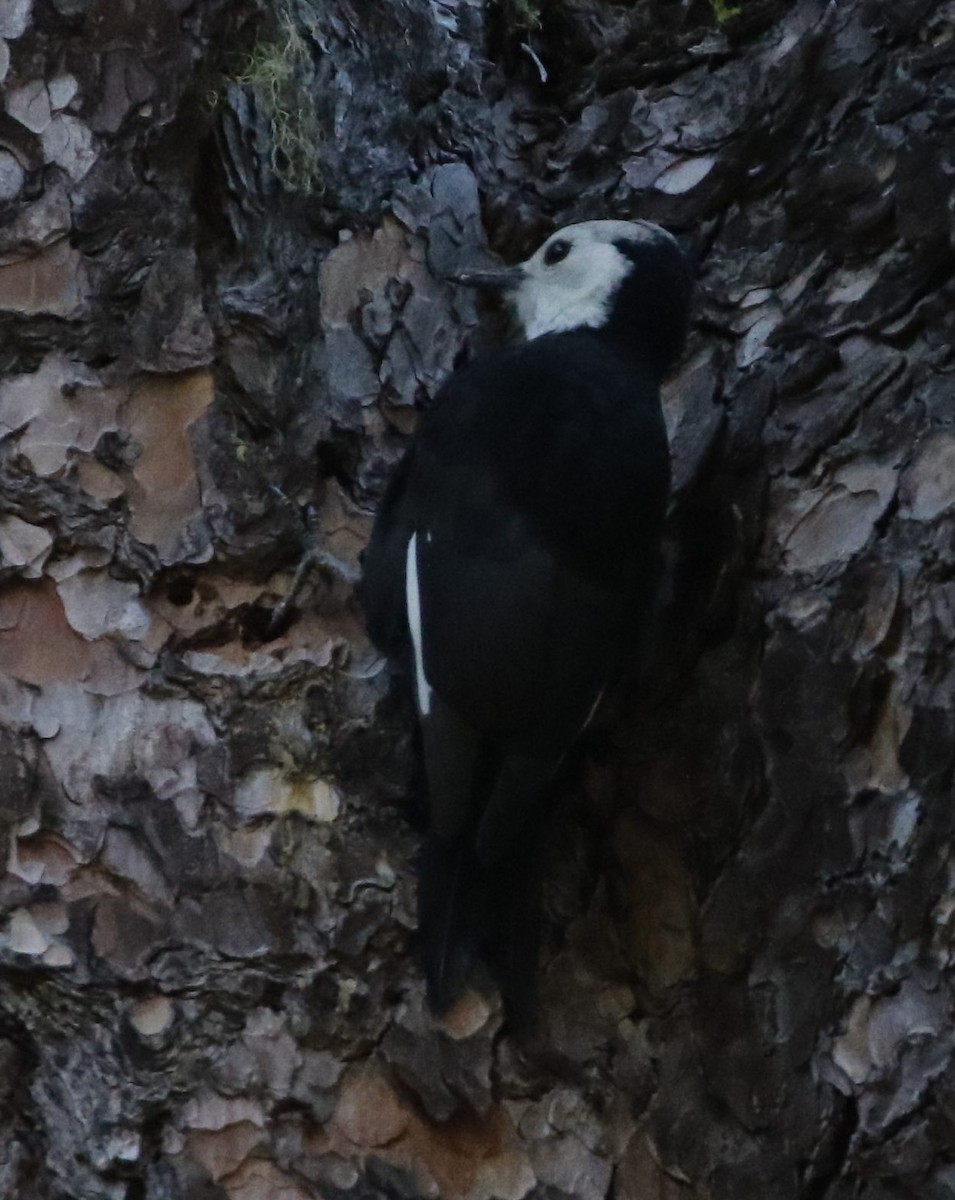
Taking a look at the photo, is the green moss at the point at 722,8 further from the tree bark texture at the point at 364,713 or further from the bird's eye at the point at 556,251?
the bird's eye at the point at 556,251

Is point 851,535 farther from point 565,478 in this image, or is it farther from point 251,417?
point 251,417

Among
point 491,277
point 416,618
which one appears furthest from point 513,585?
point 491,277

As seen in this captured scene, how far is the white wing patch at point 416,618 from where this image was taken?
1710 mm

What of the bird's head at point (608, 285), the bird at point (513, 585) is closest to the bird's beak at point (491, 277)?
the bird's head at point (608, 285)

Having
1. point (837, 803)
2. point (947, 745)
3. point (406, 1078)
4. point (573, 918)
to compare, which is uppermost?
point (947, 745)

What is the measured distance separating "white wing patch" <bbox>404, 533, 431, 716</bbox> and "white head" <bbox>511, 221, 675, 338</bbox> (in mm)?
421

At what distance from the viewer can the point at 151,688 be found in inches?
68.3

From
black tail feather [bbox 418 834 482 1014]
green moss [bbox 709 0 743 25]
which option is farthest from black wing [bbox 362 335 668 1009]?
green moss [bbox 709 0 743 25]

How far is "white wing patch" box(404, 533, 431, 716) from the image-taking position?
1710mm

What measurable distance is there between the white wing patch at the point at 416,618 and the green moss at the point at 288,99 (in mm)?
469

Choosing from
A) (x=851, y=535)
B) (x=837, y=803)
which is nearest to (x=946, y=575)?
(x=851, y=535)

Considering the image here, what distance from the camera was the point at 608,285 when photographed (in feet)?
6.54

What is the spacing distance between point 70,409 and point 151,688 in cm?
32

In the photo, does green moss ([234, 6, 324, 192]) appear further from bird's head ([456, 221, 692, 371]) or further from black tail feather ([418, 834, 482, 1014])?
black tail feather ([418, 834, 482, 1014])
